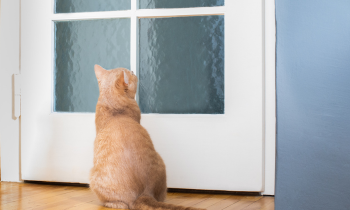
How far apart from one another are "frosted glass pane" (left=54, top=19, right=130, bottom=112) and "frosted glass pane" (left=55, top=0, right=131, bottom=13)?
6 cm

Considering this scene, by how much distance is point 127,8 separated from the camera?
4.42ft

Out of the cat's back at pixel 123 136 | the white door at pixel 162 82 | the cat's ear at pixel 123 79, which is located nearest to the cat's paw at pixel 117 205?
the cat's back at pixel 123 136

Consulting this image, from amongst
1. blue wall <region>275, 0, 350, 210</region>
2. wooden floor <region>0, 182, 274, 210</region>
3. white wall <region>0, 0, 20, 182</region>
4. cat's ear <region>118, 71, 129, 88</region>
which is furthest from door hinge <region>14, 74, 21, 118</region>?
blue wall <region>275, 0, 350, 210</region>

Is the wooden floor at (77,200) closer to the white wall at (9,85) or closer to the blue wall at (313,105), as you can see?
the white wall at (9,85)

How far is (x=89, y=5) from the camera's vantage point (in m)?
1.39

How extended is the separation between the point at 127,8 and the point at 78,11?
0.26 m

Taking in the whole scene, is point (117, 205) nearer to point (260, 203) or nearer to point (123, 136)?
point (123, 136)

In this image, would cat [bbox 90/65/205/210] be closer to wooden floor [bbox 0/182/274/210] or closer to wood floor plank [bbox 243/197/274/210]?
wooden floor [bbox 0/182/274/210]

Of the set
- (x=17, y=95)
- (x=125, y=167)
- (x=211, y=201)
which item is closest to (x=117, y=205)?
(x=125, y=167)

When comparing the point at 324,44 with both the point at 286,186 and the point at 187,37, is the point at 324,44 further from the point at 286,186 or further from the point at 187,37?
the point at 187,37

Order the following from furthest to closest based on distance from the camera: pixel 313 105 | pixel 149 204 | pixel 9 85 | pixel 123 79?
1. pixel 9 85
2. pixel 123 79
3. pixel 149 204
4. pixel 313 105

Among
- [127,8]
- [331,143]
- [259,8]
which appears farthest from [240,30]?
[331,143]

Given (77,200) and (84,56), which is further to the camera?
(84,56)

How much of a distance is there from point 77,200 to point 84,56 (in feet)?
2.24
